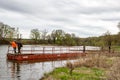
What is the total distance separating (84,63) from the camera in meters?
28.3

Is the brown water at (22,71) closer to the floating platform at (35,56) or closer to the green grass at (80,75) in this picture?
the green grass at (80,75)

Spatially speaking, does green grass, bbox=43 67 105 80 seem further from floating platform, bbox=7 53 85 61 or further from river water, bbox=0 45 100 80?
floating platform, bbox=7 53 85 61

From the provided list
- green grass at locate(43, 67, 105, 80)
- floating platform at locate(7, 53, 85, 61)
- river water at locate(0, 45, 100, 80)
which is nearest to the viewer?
green grass at locate(43, 67, 105, 80)

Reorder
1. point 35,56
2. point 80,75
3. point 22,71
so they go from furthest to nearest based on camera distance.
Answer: point 35,56 → point 22,71 → point 80,75

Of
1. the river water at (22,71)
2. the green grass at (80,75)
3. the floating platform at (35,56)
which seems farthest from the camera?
the floating platform at (35,56)

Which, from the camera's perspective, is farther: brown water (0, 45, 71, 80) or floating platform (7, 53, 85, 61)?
floating platform (7, 53, 85, 61)

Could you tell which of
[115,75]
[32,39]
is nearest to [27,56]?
[115,75]

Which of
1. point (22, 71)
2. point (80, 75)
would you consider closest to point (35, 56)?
point (22, 71)

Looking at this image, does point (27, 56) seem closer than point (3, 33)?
Yes

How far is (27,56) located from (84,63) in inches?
694

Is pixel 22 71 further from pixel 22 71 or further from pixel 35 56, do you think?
pixel 35 56

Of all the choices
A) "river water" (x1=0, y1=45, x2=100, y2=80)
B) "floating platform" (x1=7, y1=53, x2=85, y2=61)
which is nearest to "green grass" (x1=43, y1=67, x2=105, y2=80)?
"river water" (x1=0, y1=45, x2=100, y2=80)

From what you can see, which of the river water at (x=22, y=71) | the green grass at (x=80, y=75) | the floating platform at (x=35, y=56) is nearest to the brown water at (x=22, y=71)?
the river water at (x=22, y=71)

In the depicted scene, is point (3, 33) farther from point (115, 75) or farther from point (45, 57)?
point (115, 75)
